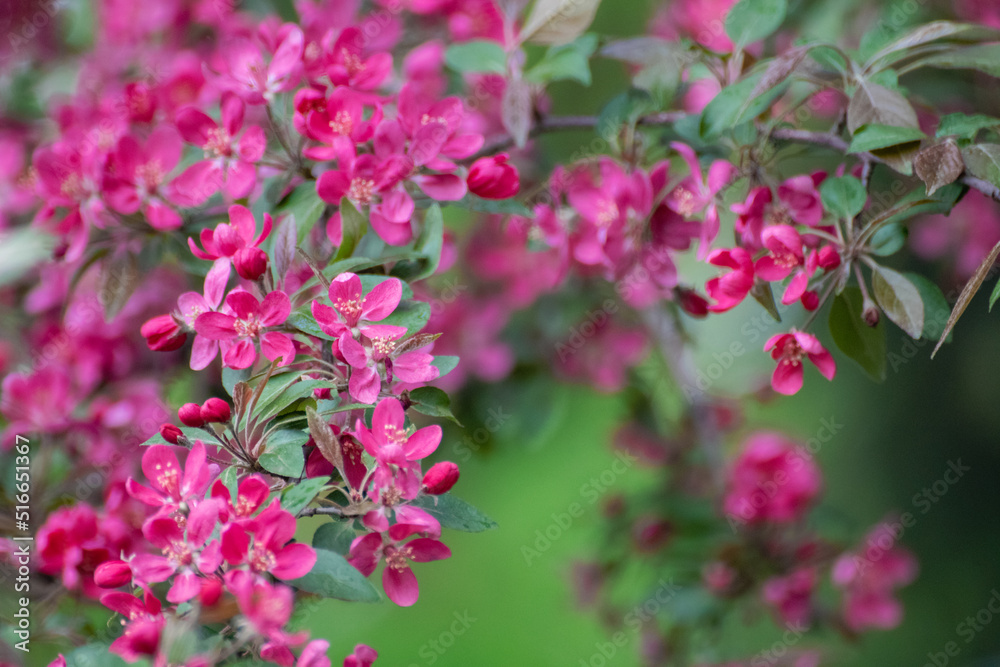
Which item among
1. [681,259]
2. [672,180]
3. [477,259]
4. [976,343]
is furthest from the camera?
[681,259]

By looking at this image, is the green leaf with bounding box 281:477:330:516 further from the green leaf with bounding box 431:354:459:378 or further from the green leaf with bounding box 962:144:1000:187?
the green leaf with bounding box 962:144:1000:187

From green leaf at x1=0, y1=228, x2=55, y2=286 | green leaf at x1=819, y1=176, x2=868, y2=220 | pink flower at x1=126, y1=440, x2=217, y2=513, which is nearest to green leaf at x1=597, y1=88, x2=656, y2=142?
green leaf at x1=819, y1=176, x2=868, y2=220

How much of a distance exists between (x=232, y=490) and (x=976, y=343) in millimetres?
1822

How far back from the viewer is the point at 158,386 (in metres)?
1.14

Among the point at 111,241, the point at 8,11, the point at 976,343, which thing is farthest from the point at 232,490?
the point at 976,343

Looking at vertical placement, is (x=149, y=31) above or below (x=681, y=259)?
above

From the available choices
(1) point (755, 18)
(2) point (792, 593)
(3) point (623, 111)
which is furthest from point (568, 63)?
(2) point (792, 593)

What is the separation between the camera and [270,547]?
1.69 ft

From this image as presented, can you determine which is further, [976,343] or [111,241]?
[976,343]

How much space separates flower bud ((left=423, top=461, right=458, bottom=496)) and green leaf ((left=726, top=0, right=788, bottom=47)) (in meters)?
0.55

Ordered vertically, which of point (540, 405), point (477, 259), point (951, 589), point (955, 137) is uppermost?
point (955, 137)

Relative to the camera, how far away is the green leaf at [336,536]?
0.59 m

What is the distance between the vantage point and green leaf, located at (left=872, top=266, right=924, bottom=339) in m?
0.66

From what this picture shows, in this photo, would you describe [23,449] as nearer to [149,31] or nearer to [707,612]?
[149,31]
